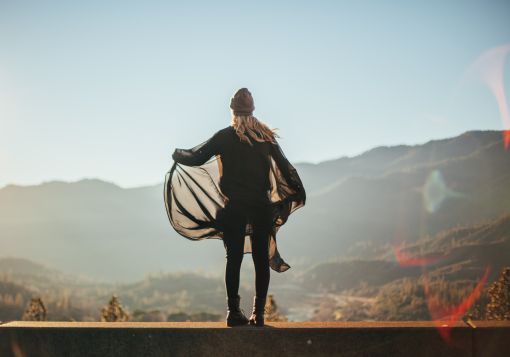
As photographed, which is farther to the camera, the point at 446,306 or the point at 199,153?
the point at 446,306

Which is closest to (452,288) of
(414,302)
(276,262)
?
(414,302)

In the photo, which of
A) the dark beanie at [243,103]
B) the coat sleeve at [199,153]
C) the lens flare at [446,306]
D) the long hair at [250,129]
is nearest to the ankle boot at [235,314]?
the coat sleeve at [199,153]

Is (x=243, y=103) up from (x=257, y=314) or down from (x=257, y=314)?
up

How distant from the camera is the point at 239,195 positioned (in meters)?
5.46

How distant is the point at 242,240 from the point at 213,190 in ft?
3.42

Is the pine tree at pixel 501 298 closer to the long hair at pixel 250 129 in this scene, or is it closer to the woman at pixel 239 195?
the woman at pixel 239 195

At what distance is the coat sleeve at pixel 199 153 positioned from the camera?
223 inches

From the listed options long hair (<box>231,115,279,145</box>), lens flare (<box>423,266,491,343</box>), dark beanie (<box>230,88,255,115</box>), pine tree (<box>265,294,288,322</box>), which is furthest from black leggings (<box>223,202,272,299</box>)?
lens flare (<box>423,266,491,343</box>)

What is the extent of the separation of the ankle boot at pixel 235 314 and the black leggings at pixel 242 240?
2.6 inches
